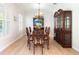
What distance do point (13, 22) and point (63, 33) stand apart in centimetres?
253

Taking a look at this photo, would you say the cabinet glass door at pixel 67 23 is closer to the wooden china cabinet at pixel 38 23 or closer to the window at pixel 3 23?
A: the wooden china cabinet at pixel 38 23

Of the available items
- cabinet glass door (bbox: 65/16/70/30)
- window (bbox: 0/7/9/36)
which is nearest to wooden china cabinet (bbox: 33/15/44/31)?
window (bbox: 0/7/9/36)

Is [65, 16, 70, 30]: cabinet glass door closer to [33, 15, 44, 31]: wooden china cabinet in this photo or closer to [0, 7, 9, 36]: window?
[33, 15, 44, 31]: wooden china cabinet

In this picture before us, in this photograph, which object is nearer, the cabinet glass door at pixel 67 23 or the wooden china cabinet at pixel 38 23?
the cabinet glass door at pixel 67 23

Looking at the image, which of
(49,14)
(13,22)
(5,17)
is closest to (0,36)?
(5,17)

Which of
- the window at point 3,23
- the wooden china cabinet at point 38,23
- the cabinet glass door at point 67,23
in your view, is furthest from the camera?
the wooden china cabinet at point 38,23

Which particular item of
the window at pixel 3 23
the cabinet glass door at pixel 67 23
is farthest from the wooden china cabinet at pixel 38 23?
the cabinet glass door at pixel 67 23

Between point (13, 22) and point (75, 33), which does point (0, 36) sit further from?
point (75, 33)

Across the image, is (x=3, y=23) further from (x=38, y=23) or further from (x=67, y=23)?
(x=67, y=23)

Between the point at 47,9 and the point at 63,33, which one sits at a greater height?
the point at 47,9

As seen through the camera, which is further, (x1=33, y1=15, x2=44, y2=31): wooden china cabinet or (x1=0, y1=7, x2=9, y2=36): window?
(x1=33, y1=15, x2=44, y2=31): wooden china cabinet

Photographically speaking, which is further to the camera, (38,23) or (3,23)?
(38,23)

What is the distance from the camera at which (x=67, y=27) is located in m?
5.02

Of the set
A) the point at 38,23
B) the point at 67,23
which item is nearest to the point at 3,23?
the point at 38,23
